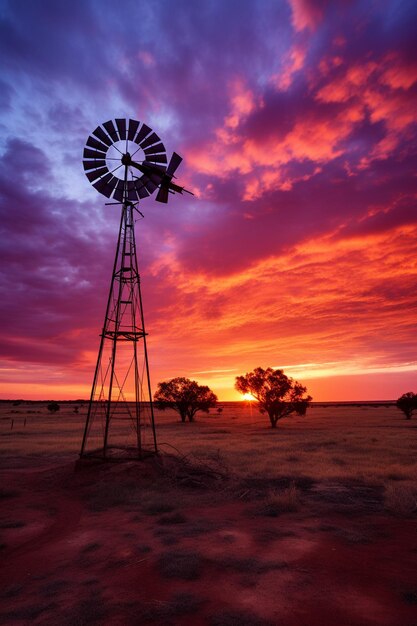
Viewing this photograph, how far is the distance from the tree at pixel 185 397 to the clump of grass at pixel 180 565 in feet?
202

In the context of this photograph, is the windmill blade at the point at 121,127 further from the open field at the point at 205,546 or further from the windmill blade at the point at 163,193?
the open field at the point at 205,546

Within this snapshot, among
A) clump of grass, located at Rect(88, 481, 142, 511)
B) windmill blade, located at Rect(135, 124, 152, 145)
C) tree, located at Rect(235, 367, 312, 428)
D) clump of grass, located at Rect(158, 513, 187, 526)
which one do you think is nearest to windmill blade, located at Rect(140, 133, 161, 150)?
windmill blade, located at Rect(135, 124, 152, 145)

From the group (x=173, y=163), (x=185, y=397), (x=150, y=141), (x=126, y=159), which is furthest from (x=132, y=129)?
(x=185, y=397)

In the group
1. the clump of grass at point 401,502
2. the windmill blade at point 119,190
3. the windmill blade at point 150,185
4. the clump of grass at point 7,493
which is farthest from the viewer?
the windmill blade at point 119,190

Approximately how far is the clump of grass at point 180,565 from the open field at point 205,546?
0.13 ft

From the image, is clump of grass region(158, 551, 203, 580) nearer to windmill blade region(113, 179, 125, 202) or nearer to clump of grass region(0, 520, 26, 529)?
clump of grass region(0, 520, 26, 529)

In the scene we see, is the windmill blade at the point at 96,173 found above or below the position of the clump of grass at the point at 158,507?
above

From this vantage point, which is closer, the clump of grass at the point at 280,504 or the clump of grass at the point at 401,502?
the clump of grass at the point at 401,502

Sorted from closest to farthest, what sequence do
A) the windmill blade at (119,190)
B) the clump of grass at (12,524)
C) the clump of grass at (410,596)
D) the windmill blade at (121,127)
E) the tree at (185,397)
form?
the clump of grass at (410,596) → the clump of grass at (12,524) → the windmill blade at (121,127) → the windmill blade at (119,190) → the tree at (185,397)

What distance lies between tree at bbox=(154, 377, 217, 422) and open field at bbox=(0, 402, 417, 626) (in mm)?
51261

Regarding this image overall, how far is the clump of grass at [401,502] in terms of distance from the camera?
40.1 feet

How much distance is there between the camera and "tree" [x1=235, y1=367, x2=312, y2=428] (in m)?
53.4

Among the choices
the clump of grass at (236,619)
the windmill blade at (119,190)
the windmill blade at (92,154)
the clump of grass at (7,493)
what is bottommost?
the clump of grass at (236,619)

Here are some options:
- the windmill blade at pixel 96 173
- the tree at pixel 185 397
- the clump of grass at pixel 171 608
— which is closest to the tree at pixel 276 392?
the tree at pixel 185 397
